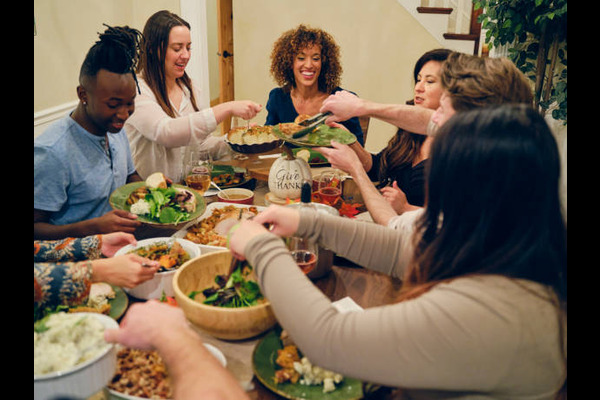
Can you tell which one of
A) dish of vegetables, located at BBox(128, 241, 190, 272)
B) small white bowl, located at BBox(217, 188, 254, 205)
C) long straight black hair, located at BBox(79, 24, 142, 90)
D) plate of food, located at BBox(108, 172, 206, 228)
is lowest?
dish of vegetables, located at BBox(128, 241, 190, 272)

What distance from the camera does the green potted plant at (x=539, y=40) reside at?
3.27 metres

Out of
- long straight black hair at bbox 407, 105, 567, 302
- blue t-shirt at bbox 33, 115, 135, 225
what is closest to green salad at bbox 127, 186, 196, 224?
blue t-shirt at bbox 33, 115, 135, 225

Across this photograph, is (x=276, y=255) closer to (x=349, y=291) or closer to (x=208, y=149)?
(x=349, y=291)

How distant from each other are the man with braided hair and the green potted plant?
2771 mm

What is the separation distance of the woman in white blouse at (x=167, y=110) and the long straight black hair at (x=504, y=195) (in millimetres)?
1649

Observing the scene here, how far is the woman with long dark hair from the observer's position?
0.84 m

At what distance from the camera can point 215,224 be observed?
6.06 feet

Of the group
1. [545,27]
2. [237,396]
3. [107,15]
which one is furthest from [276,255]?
[107,15]

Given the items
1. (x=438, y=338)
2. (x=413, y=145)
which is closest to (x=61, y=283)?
(x=438, y=338)

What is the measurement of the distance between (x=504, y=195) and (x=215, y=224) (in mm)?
1209

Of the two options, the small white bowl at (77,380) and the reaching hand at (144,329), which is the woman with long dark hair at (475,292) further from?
the small white bowl at (77,380)

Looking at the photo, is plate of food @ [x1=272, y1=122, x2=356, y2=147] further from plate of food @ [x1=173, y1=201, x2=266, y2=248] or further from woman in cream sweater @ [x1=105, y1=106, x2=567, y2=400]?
woman in cream sweater @ [x1=105, y1=106, x2=567, y2=400]

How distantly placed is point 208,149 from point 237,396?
6.70ft

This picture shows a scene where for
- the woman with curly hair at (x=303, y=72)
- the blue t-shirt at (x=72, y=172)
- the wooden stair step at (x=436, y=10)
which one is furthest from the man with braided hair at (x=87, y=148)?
the wooden stair step at (x=436, y=10)
